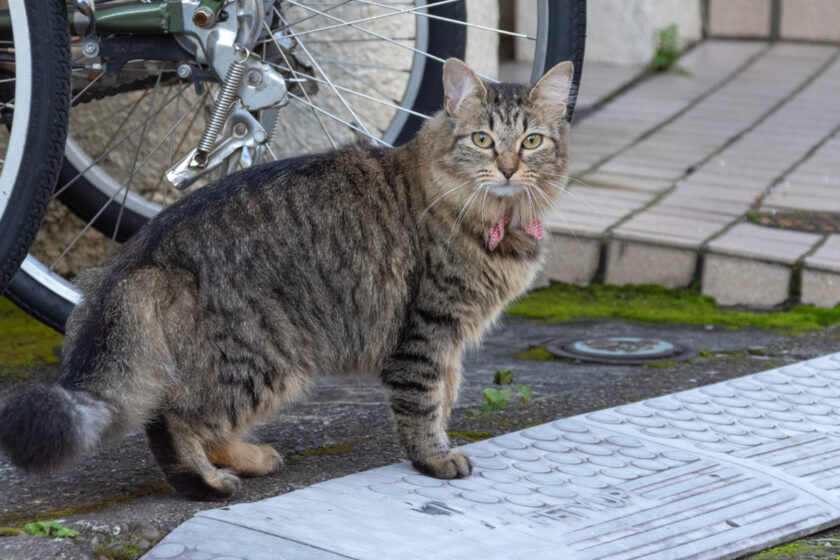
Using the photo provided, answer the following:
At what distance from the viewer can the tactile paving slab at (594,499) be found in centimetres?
211

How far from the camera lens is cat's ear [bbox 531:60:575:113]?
8.82 ft

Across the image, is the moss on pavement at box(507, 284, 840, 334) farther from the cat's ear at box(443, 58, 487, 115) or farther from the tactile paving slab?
the cat's ear at box(443, 58, 487, 115)

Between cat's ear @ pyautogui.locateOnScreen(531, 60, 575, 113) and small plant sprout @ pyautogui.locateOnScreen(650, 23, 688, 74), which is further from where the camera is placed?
small plant sprout @ pyautogui.locateOnScreen(650, 23, 688, 74)

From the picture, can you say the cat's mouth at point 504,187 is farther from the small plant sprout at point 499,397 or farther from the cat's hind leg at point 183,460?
the cat's hind leg at point 183,460

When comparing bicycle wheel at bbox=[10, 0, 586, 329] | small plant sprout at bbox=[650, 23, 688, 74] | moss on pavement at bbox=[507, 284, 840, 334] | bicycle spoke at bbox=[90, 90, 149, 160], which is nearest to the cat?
bicycle wheel at bbox=[10, 0, 586, 329]

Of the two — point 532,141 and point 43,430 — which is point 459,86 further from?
point 43,430

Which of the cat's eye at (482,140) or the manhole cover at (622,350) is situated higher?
the cat's eye at (482,140)

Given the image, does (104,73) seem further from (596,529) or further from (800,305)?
(800,305)

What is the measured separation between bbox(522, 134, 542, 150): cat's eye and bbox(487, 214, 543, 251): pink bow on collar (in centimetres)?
16

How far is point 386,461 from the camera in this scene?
2637 millimetres

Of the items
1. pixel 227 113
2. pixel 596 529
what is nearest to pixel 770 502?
pixel 596 529

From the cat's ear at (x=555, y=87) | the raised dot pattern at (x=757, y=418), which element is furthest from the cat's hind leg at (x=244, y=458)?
the cat's ear at (x=555, y=87)

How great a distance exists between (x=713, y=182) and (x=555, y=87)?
2.28 metres

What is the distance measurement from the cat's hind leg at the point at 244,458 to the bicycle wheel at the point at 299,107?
714 mm
